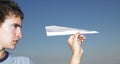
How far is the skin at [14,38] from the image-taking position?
3.44 m

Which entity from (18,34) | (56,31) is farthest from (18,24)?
(56,31)

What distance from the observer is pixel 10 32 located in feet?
12.6

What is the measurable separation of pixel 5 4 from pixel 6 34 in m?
0.60

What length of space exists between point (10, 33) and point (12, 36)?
0.09 metres

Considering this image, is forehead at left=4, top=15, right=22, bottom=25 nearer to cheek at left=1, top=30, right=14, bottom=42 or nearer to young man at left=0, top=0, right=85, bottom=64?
young man at left=0, top=0, right=85, bottom=64

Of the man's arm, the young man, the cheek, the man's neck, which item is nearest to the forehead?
the young man

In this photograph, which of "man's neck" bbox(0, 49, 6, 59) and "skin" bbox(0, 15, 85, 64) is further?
"man's neck" bbox(0, 49, 6, 59)

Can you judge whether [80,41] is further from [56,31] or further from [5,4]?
[5,4]

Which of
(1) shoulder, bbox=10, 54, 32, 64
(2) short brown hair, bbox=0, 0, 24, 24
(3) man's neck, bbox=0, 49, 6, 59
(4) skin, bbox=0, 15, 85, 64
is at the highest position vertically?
(2) short brown hair, bbox=0, 0, 24, 24


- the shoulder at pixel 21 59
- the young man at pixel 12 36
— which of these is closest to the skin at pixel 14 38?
the young man at pixel 12 36

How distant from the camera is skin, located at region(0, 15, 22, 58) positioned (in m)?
3.68

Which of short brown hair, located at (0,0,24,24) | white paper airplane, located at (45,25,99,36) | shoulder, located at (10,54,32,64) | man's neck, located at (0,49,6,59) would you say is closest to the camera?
white paper airplane, located at (45,25,99,36)

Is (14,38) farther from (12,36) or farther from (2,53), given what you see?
(2,53)

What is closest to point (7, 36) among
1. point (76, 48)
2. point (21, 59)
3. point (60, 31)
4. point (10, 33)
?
point (10, 33)
